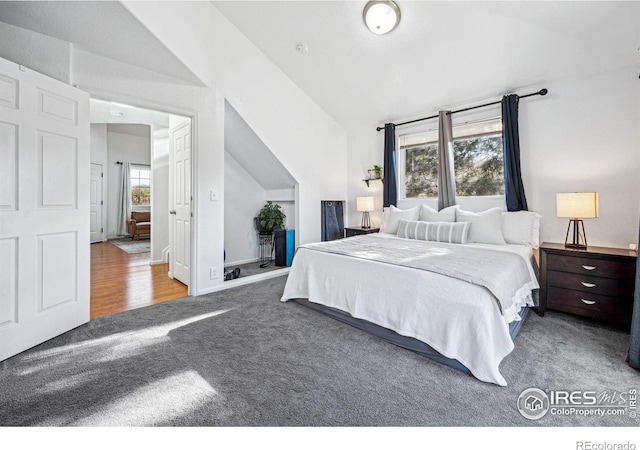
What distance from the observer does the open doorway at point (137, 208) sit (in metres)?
3.54

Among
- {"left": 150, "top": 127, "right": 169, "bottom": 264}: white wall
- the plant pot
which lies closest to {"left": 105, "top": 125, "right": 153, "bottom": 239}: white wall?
{"left": 150, "top": 127, "right": 169, "bottom": 264}: white wall

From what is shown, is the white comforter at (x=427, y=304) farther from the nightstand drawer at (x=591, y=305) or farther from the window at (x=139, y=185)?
the window at (x=139, y=185)

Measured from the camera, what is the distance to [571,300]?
8.32 ft

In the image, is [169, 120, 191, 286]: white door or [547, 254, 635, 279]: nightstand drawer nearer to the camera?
[547, 254, 635, 279]: nightstand drawer

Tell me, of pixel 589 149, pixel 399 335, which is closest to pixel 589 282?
pixel 589 149

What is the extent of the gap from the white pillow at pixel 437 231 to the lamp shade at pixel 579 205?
838 millimetres

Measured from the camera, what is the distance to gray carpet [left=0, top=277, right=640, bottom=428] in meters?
1.41

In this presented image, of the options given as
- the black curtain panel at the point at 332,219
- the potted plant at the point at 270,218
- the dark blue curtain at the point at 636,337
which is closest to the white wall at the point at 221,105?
the black curtain panel at the point at 332,219

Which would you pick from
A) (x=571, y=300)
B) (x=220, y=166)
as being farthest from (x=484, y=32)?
(x=220, y=166)

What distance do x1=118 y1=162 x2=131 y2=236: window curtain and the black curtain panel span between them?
6.84m

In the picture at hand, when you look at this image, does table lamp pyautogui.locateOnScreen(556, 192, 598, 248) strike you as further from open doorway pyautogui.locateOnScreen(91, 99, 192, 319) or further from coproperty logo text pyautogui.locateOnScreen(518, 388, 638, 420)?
open doorway pyautogui.locateOnScreen(91, 99, 192, 319)

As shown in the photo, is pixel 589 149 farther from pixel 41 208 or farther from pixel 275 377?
pixel 41 208

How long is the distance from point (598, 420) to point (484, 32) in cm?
326
